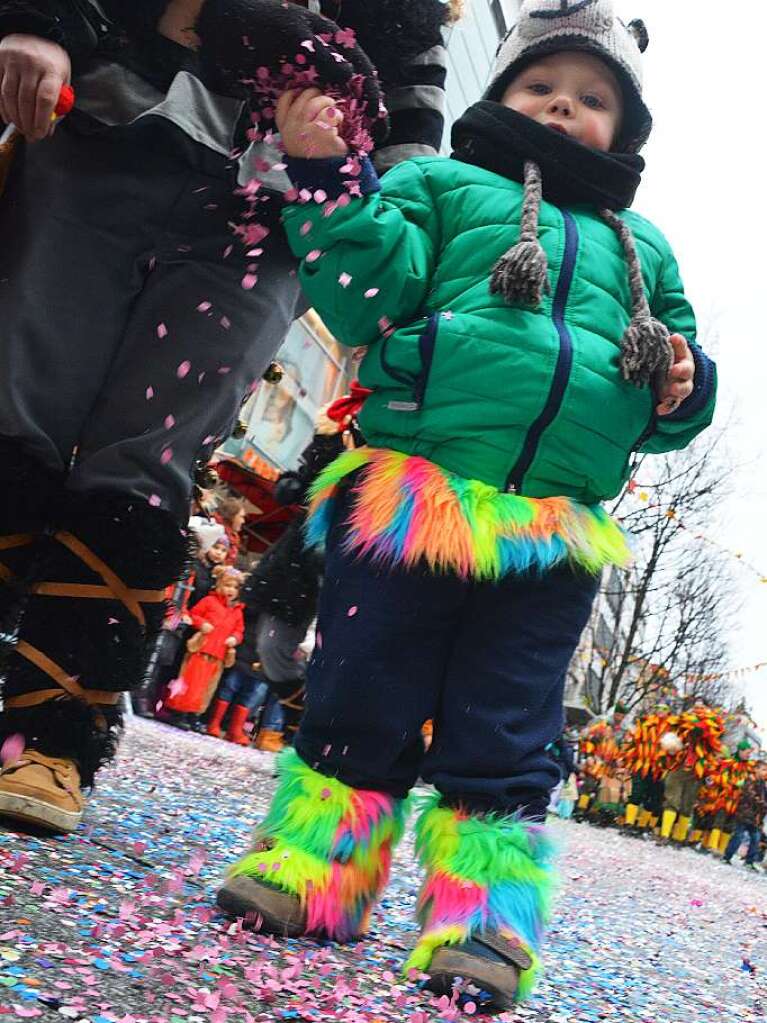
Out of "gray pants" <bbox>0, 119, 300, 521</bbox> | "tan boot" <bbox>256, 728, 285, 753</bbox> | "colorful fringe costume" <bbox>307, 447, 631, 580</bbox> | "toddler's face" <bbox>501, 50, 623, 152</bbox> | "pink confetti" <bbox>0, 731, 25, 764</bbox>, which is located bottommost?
"tan boot" <bbox>256, 728, 285, 753</bbox>

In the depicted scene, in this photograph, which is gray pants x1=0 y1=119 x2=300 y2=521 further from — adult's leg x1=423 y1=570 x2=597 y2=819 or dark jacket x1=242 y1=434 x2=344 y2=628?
dark jacket x1=242 y1=434 x2=344 y2=628

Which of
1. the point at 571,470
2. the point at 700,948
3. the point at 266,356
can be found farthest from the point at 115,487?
the point at 700,948

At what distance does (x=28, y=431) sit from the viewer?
1933 millimetres

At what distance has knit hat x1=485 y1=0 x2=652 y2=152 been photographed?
7.18 ft

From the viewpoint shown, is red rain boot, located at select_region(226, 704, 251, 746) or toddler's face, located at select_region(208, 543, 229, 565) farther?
red rain boot, located at select_region(226, 704, 251, 746)

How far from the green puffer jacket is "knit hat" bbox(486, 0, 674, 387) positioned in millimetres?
49

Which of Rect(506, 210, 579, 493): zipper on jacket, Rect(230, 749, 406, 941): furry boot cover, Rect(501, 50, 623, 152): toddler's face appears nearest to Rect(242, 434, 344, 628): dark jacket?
Rect(501, 50, 623, 152): toddler's face

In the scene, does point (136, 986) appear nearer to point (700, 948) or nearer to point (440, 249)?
point (440, 249)

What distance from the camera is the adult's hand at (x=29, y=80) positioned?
6.00 ft

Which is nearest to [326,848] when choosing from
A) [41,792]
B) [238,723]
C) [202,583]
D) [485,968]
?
[485,968]

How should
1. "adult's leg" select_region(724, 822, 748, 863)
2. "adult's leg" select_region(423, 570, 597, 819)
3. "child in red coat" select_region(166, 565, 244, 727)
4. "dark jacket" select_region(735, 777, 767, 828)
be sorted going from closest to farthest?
"adult's leg" select_region(423, 570, 597, 819), "child in red coat" select_region(166, 565, 244, 727), "adult's leg" select_region(724, 822, 748, 863), "dark jacket" select_region(735, 777, 767, 828)

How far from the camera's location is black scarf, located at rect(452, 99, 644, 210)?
82.5 inches

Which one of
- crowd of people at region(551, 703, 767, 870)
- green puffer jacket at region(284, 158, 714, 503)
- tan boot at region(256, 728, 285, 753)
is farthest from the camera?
crowd of people at region(551, 703, 767, 870)

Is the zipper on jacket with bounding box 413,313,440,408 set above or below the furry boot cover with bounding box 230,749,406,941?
above
